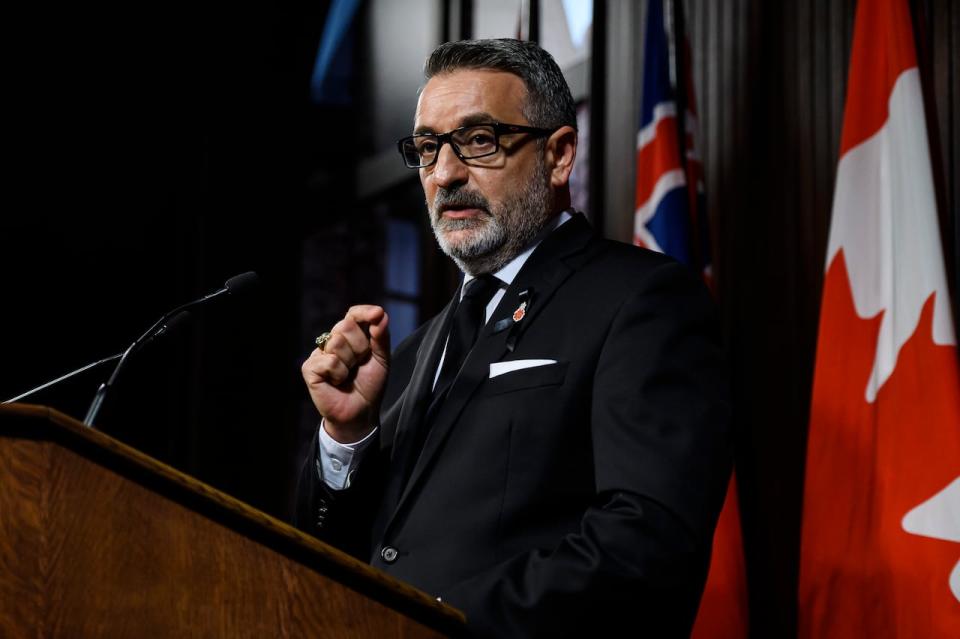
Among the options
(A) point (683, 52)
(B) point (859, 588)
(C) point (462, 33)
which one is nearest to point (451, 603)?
(B) point (859, 588)

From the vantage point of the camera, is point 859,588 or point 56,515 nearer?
point 56,515

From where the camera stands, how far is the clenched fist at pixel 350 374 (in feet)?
4.98

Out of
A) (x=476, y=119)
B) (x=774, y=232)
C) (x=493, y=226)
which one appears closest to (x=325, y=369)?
(x=493, y=226)

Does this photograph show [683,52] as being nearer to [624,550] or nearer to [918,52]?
[918,52]

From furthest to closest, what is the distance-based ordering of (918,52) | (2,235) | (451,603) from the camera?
(2,235), (918,52), (451,603)

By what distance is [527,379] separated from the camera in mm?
1500

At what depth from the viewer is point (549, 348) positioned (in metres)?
1.53

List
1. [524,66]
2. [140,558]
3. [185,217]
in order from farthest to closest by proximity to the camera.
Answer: [185,217] < [524,66] < [140,558]

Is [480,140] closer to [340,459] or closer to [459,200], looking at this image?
[459,200]

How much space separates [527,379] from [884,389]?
92 cm

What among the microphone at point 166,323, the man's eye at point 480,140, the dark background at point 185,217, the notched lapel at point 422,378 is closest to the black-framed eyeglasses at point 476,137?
the man's eye at point 480,140

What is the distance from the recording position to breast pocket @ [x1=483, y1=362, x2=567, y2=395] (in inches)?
58.4

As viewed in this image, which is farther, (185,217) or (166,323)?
(185,217)

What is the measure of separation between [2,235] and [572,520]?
4.06 m
